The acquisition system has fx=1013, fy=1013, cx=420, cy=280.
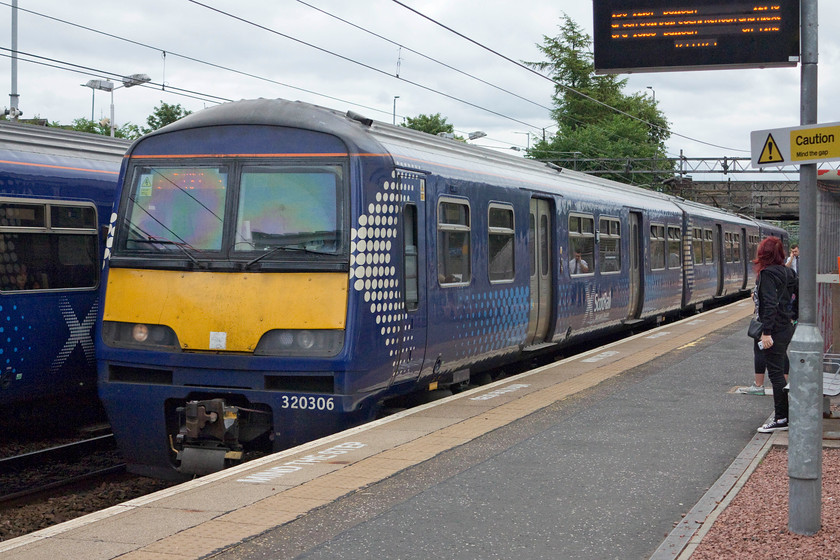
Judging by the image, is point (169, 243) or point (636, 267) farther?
point (636, 267)

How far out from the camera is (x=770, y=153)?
18.9 ft

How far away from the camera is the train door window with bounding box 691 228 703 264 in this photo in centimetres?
2506

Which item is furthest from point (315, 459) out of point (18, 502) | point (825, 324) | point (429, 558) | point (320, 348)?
point (825, 324)

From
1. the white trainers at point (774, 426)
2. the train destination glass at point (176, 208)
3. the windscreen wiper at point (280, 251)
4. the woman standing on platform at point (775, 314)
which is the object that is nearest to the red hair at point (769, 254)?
the woman standing on platform at point (775, 314)

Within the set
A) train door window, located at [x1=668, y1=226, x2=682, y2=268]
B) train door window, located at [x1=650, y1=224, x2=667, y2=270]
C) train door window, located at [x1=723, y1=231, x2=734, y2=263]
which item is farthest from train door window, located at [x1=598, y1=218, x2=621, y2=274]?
train door window, located at [x1=723, y1=231, x2=734, y2=263]

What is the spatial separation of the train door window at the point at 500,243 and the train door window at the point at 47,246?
4355 millimetres

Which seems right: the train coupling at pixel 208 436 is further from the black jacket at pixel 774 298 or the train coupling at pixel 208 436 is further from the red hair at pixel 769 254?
the red hair at pixel 769 254

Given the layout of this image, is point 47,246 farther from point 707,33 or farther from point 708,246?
point 708,246

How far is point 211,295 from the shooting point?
8562mm

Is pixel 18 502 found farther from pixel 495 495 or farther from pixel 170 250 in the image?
pixel 495 495

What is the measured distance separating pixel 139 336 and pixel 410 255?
8.35 feet

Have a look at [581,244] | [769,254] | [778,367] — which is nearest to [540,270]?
[581,244]

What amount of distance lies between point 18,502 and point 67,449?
1.88 metres

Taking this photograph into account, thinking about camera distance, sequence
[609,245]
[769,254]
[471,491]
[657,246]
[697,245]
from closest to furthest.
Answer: [471,491] < [769,254] < [609,245] < [657,246] < [697,245]
